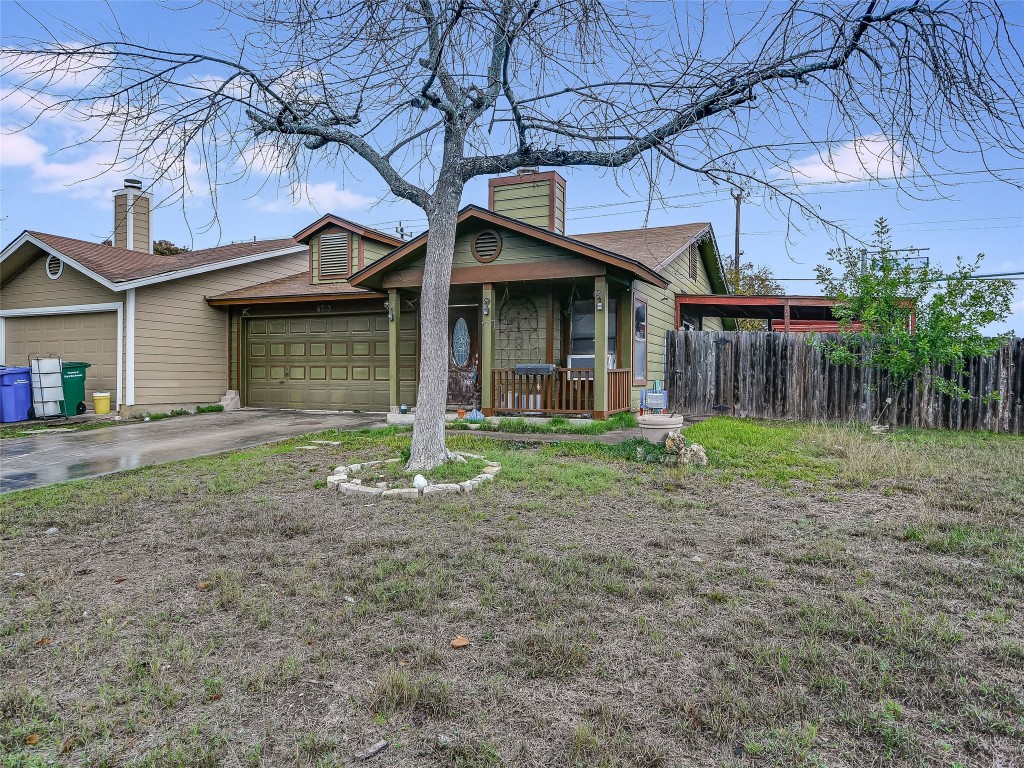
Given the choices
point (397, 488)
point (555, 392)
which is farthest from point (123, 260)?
point (397, 488)

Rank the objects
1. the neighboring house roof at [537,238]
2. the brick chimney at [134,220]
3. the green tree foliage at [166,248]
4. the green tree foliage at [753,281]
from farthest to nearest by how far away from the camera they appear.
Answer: the green tree foliage at [166,248] → the green tree foliage at [753,281] → the brick chimney at [134,220] → the neighboring house roof at [537,238]

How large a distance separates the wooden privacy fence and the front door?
4.10 metres

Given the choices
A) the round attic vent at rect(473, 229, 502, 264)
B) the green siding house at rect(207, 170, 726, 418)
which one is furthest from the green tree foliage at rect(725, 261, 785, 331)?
the round attic vent at rect(473, 229, 502, 264)

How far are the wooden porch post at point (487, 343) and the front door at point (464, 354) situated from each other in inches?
60.5

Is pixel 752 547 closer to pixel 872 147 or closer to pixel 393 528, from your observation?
pixel 393 528

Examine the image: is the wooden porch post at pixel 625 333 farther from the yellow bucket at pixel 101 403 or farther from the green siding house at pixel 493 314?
the yellow bucket at pixel 101 403

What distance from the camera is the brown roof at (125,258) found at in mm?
11977

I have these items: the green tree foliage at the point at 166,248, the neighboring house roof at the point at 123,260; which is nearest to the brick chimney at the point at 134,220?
the neighboring house roof at the point at 123,260

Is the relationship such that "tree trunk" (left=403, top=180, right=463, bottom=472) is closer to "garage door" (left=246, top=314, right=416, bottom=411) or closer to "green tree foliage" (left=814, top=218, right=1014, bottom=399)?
"garage door" (left=246, top=314, right=416, bottom=411)

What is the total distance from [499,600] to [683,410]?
1005 centimetres

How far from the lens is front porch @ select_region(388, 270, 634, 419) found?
9.88m

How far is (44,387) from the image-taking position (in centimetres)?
1164

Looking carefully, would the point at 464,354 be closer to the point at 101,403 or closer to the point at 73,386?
the point at 101,403

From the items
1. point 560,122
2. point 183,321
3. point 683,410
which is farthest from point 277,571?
point 183,321
